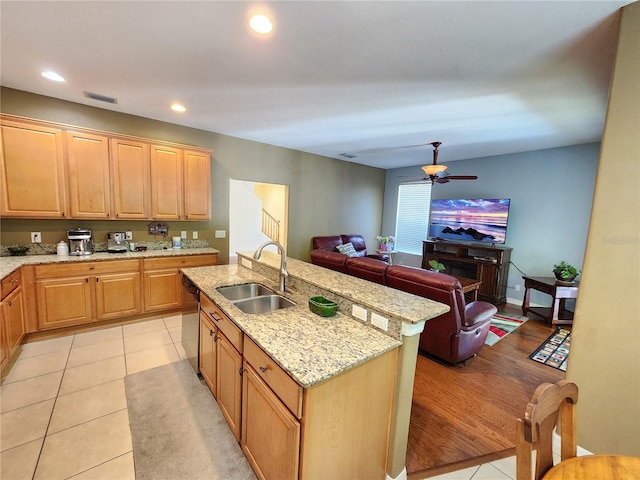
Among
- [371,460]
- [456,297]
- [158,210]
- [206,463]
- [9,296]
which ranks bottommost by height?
[206,463]

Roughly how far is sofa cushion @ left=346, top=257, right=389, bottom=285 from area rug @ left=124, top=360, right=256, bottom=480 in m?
1.86

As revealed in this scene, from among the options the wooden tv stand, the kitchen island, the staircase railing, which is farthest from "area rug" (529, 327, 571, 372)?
the staircase railing

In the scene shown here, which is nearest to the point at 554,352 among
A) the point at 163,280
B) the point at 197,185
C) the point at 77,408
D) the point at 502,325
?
the point at 502,325

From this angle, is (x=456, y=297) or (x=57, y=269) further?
(x=57, y=269)

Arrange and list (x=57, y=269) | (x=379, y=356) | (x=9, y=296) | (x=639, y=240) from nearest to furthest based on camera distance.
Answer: (x=379, y=356) → (x=639, y=240) → (x=9, y=296) → (x=57, y=269)

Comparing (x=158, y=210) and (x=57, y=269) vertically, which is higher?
(x=158, y=210)

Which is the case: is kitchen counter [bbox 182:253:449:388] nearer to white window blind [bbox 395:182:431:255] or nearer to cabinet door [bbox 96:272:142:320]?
cabinet door [bbox 96:272:142:320]

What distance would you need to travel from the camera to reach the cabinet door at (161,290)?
3475 mm

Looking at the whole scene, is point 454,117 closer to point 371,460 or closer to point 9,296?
point 371,460

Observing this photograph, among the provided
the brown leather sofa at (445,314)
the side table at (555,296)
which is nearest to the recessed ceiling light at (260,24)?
the brown leather sofa at (445,314)

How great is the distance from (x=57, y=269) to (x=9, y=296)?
0.55 meters

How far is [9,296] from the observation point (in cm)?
240

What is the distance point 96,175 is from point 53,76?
41.0 inches

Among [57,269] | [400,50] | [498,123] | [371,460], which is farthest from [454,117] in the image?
[57,269]
